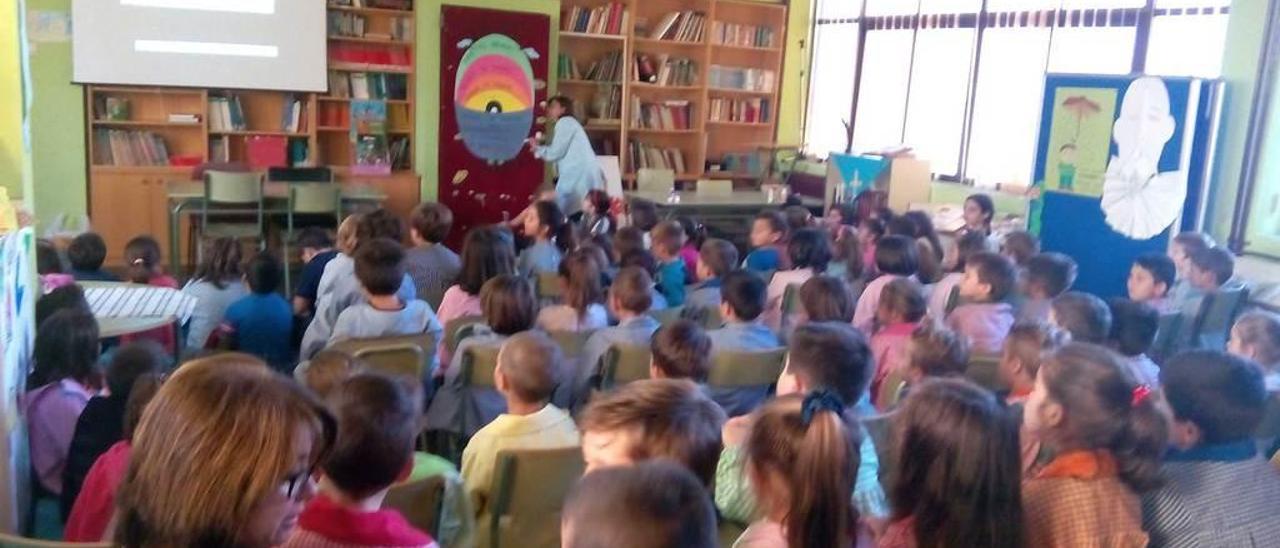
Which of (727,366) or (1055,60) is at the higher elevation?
(1055,60)

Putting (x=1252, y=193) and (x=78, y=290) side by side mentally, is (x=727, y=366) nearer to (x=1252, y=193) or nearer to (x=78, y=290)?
(x=78, y=290)

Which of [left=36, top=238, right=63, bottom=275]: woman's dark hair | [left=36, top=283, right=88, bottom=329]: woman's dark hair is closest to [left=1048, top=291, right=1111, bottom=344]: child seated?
[left=36, top=283, right=88, bottom=329]: woman's dark hair

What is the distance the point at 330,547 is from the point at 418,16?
7209 millimetres

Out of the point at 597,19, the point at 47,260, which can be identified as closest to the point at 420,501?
the point at 47,260

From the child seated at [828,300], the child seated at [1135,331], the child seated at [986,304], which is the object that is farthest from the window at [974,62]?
the child seated at [828,300]

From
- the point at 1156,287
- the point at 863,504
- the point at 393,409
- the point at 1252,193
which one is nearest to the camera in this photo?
the point at 393,409

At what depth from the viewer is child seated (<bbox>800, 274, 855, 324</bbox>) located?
3932mm

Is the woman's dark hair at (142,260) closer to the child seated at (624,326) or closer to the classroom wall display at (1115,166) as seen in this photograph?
the child seated at (624,326)

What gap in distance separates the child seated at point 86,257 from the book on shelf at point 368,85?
147 inches

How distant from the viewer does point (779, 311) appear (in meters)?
4.83

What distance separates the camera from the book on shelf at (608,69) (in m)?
9.41

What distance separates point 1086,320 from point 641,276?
155 cm

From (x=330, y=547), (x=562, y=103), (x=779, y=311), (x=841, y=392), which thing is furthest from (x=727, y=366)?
(x=562, y=103)

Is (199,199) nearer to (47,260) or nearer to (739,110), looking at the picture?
(47,260)
